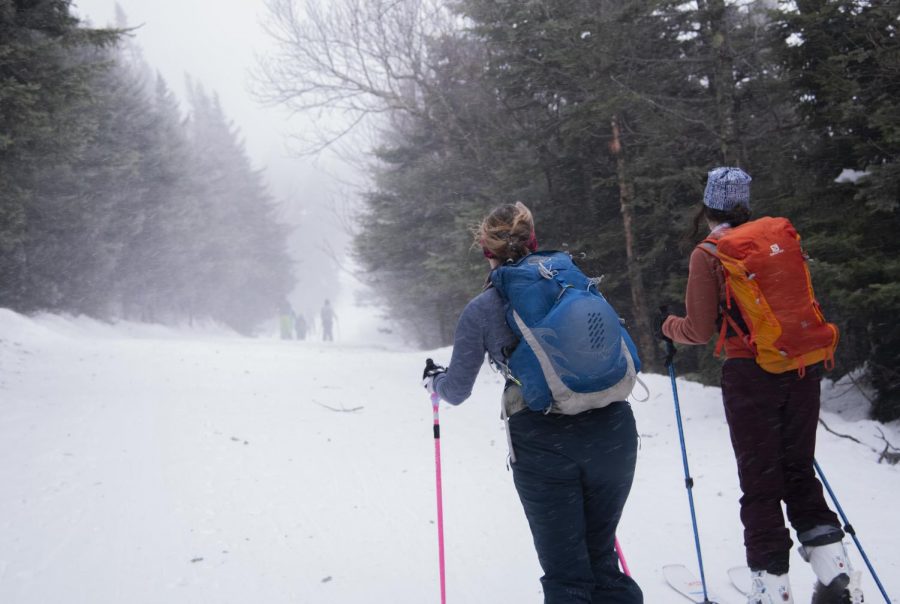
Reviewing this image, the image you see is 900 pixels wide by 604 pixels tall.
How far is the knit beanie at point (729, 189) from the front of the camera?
3.00 meters

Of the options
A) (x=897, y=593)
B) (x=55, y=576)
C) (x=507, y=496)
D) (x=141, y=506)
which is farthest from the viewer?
(x=507, y=496)

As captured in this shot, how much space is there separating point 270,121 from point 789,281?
7488 inches

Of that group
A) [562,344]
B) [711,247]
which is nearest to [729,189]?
[711,247]

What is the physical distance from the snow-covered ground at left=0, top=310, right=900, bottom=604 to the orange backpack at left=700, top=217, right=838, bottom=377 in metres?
1.67

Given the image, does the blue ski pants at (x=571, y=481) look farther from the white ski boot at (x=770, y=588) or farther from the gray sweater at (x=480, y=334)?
the white ski boot at (x=770, y=588)

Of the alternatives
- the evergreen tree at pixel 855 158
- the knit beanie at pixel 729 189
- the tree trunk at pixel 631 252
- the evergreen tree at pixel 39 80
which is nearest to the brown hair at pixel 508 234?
the knit beanie at pixel 729 189

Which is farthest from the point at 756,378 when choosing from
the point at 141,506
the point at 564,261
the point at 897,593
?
the point at 141,506

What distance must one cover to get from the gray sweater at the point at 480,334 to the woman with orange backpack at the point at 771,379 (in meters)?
1.11

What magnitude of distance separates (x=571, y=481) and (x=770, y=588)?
51.1 inches

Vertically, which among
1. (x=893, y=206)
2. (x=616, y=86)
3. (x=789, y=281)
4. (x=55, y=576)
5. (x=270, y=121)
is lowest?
(x=55, y=576)

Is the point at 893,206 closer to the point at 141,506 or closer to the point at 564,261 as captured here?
the point at 564,261

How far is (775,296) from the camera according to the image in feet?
9.04

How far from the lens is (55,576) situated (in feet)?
13.3

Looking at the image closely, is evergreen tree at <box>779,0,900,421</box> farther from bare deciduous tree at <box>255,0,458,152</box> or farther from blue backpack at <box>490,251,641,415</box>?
bare deciduous tree at <box>255,0,458,152</box>
